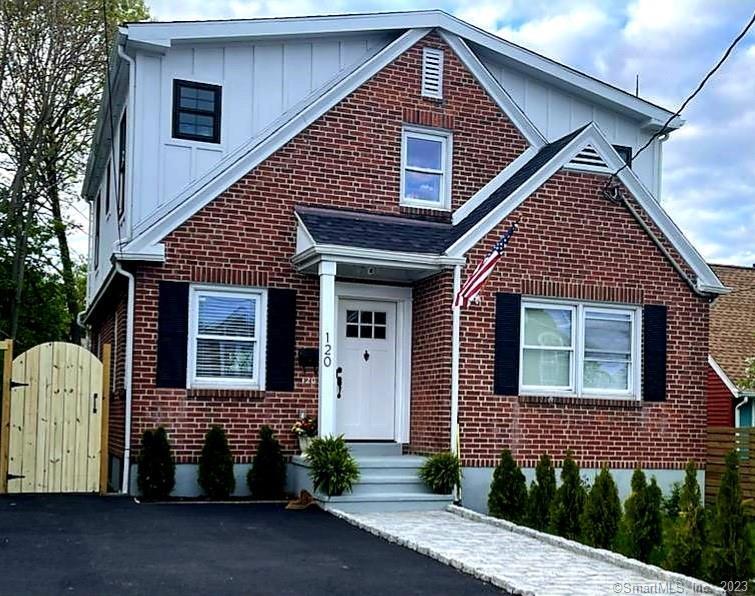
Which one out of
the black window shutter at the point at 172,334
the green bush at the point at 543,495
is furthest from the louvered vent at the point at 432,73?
the green bush at the point at 543,495

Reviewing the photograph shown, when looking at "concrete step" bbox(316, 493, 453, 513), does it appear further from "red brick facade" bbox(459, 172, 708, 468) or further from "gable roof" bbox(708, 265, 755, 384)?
"gable roof" bbox(708, 265, 755, 384)

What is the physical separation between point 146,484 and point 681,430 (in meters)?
→ 7.91

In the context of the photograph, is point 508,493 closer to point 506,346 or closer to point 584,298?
point 506,346

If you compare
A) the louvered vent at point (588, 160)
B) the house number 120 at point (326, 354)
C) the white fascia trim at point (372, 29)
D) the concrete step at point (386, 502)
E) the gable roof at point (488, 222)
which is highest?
the white fascia trim at point (372, 29)

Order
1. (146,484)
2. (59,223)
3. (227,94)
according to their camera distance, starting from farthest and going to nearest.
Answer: (59,223) → (227,94) → (146,484)

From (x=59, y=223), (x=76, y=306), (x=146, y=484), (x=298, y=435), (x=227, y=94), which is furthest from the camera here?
(x=76, y=306)

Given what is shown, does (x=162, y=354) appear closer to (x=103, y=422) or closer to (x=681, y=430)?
(x=103, y=422)

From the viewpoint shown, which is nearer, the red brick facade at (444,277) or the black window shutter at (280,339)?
the red brick facade at (444,277)

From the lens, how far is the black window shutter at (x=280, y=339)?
14031 mm

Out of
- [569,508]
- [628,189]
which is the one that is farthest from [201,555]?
[628,189]

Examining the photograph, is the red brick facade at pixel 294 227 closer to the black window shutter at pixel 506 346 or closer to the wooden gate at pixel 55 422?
the black window shutter at pixel 506 346

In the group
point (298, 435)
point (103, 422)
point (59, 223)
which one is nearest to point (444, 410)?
point (298, 435)

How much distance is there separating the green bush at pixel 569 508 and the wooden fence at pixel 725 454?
5.15 metres

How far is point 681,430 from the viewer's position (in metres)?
15.2
